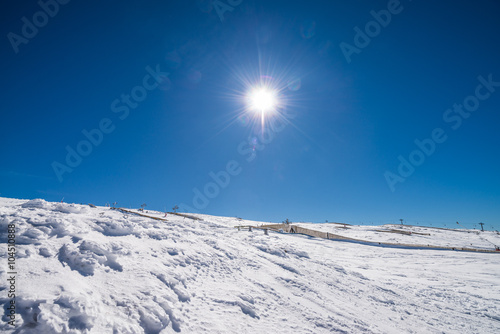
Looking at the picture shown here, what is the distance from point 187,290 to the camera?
513 centimetres

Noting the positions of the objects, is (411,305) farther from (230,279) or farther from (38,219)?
(38,219)

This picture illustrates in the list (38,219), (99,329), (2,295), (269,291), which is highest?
(38,219)

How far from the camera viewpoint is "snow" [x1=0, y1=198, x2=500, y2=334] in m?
3.45

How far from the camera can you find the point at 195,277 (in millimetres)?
5828

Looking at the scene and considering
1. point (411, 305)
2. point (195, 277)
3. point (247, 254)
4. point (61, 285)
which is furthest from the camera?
point (247, 254)

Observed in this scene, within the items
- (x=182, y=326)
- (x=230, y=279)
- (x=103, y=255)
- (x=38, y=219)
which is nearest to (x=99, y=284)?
(x=103, y=255)

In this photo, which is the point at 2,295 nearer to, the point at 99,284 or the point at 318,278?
the point at 99,284

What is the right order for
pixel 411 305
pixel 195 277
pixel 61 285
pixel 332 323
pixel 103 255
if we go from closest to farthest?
pixel 61 285 → pixel 103 255 → pixel 332 323 → pixel 195 277 → pixel 411 305

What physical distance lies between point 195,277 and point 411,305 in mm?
7887

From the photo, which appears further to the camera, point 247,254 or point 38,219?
point 247,254

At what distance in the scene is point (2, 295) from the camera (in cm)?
304

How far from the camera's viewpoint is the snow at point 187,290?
345 centimetres

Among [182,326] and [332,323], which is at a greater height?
[332,323]

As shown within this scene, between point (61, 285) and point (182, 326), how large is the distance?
2098 mm
